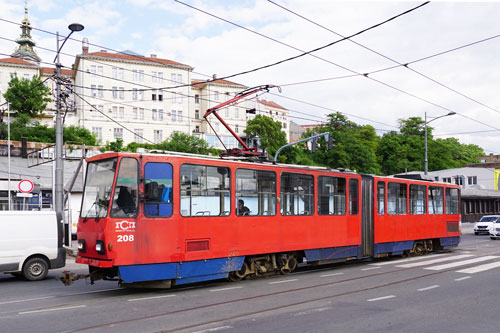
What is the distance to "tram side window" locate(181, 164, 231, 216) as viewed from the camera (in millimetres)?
10672

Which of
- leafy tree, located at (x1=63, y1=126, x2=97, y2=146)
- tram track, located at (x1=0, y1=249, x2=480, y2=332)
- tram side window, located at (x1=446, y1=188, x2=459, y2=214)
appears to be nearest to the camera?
tram track, located at (x1=0, y1=249, x2=480, y2=332)

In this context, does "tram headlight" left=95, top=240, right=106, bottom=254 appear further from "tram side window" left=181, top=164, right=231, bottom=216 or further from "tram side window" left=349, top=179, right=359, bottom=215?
"tram side window" left=349, top=179, right=359, bottom=215

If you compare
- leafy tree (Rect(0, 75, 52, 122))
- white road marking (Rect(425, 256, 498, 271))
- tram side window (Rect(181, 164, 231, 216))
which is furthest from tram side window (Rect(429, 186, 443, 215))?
leafy tree (Rect(0, 75, 52, 122))

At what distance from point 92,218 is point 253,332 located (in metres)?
4.76

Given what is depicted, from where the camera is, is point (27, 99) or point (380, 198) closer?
point (380, 198)

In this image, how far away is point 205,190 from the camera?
11117 millimetres

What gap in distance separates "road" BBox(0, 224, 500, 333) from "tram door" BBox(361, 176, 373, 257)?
2.36m

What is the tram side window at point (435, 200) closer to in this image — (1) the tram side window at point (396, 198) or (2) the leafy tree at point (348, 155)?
(1) the tram side window at point (396, 198)

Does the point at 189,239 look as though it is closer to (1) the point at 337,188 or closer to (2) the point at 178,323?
(2) the point at 178,323

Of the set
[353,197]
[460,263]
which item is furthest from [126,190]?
[460,263]

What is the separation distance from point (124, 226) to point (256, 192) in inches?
149

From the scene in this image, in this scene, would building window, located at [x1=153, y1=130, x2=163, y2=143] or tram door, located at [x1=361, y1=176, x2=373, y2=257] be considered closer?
tram door, located at [x1=361, y1=176, x2=373, y2=257]

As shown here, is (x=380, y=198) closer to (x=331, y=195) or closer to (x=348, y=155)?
(x=331, y=195)

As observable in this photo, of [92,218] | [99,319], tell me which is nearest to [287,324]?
[99,319]
